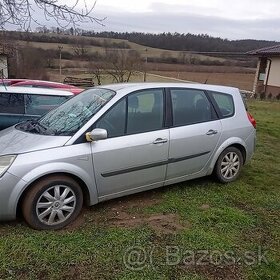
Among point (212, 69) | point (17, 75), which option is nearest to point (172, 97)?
point (17, 75)

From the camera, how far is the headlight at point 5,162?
128 inches

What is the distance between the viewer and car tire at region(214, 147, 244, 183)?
16.1 ft

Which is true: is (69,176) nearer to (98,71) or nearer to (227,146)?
(227,146)

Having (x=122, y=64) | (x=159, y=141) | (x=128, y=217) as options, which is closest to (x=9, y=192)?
(x=128, y=217)

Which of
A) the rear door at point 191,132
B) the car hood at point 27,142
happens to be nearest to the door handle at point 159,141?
the rear door at point 191,132

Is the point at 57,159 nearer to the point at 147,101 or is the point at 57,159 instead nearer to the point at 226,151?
the point at 147,101

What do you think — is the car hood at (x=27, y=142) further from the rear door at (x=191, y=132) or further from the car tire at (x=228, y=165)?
the car tire at (x=228, y=165)

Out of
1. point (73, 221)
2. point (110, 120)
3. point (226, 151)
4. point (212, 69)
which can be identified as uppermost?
point (110, 120)

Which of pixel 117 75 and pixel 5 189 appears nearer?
pixel 5 189

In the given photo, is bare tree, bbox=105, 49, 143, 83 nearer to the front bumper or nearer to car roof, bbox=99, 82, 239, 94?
car roof, bbox=99, 82, 239, 94

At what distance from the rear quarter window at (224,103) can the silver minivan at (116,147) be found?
0.02 metres

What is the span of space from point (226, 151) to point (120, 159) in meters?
1.83

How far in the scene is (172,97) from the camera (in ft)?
14.4

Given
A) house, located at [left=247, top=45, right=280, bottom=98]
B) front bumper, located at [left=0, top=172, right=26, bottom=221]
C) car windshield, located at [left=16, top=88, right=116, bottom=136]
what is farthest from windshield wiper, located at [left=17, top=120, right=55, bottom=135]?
house, located at [left=247, top=45, right=280, bottom=98]
